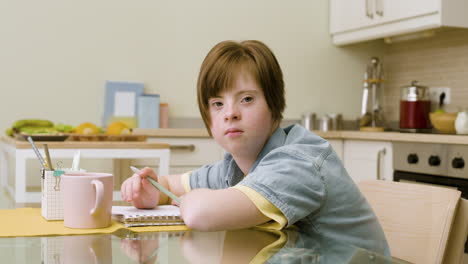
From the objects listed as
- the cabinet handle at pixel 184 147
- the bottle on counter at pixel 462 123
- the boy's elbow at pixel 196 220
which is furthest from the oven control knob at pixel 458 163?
the boy's elbow at pixel 196 220

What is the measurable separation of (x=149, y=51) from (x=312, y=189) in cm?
265

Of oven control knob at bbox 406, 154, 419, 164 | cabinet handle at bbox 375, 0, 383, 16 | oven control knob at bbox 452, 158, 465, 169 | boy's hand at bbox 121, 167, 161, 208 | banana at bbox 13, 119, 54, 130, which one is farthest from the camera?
cabinet handle at bbox 375, 0, 383, 16

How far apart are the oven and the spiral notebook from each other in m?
1.79

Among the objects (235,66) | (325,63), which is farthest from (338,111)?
(235,66)

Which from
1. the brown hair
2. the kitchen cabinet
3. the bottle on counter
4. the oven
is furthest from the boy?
the kitchen cabinet

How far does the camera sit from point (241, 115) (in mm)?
1096

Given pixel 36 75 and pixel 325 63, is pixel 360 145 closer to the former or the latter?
pixel 325 63

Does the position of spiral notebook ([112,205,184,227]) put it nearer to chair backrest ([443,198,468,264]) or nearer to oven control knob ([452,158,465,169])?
chair backrest ([443,198,468,264])

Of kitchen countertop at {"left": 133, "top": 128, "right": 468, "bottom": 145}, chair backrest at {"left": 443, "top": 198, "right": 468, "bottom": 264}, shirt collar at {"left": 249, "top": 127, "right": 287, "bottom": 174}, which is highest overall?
shirt collar at {"left": 249, "top": 127, "right": 287, "bottom": 174}

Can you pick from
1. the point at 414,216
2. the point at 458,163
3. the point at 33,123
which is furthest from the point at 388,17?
the point at 414,216

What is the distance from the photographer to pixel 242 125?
3.61 ft

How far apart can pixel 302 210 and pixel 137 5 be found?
2734mm

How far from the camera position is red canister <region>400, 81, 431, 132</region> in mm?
3408

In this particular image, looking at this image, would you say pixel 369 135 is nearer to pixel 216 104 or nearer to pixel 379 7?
pixel 379 7
